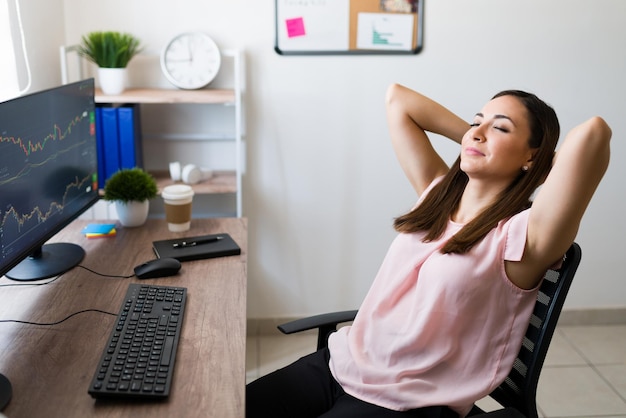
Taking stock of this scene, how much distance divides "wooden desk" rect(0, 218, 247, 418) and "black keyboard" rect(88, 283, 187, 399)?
0.02 metres

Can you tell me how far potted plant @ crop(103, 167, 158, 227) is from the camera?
2102 millimetres

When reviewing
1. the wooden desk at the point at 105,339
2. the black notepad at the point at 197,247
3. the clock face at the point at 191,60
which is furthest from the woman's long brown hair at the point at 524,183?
the clock face at the point at 191,60

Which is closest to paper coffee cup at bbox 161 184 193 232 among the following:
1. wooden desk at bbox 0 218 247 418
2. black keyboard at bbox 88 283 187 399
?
wooden desk at bbox 0 218 247 418

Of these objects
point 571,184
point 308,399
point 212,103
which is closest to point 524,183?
point 571,184

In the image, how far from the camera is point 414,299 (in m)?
1.56

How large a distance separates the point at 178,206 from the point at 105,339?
2.37 feet

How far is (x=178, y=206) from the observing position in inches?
82.4

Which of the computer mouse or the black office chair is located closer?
the black office chair

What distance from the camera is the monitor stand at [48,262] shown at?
175 cm

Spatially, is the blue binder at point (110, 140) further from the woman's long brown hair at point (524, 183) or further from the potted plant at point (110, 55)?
the woman's long brown hair at point (524, 183)

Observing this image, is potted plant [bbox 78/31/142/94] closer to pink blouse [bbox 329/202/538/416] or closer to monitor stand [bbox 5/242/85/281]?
monitor stand [bbox 5/242/85/281]

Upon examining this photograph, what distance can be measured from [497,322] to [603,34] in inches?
73.2

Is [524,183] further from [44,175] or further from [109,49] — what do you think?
[109,49]

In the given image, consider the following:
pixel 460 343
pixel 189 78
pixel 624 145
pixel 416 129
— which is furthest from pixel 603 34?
pixel 460 343
